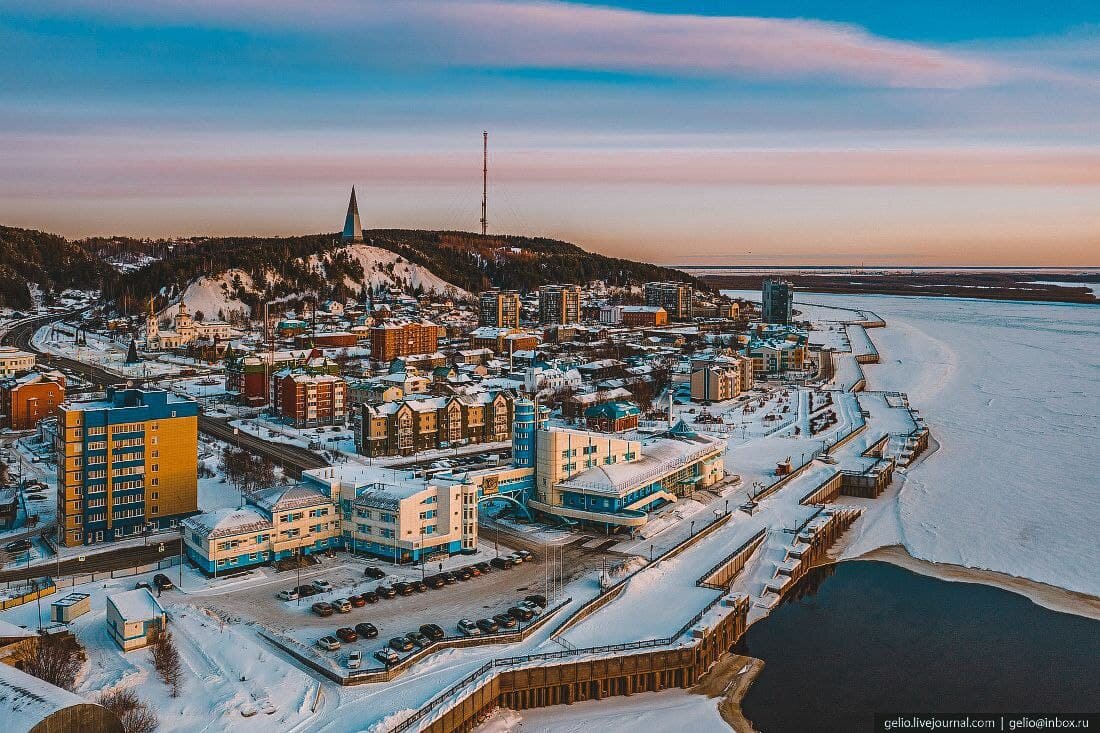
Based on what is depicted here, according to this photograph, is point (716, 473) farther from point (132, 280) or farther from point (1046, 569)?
point (132, 280)

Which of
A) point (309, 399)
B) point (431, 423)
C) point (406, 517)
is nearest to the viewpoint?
Answer: point (406, 517)

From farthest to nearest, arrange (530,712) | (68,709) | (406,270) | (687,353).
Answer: (406,270), (687,353), (530,712), (68,709)

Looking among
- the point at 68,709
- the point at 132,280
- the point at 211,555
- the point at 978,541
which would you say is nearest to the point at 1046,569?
the point at 978,541

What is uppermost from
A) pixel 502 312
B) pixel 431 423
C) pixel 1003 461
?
pixel 502 312

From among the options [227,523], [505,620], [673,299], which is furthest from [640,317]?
[505,620]

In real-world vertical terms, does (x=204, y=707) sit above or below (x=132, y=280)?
below

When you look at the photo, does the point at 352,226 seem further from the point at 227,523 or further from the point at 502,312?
the point at 227,523
